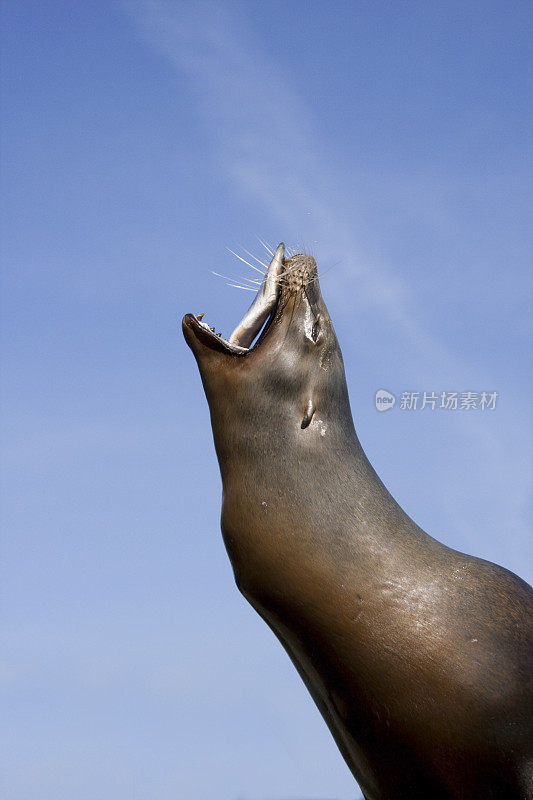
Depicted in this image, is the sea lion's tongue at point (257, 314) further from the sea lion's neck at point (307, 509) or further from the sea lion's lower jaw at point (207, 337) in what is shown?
the sea lion's neck at point (307, 509)

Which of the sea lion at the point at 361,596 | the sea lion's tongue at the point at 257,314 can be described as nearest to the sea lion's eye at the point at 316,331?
the sea lion at the point at 361,596

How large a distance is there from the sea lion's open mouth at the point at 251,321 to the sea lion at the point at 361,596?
0.02 meters

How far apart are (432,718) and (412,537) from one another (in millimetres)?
953

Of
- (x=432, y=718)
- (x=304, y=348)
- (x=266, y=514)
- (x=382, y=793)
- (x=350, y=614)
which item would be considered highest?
(x=304, y=348)

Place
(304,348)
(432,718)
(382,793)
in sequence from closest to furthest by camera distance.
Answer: (432,718) → (382,793) → (304,348)

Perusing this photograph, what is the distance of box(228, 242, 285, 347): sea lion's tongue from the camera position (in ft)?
18.0

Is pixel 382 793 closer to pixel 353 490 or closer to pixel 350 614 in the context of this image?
pixel 350 614

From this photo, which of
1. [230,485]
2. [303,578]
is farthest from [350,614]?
[230,485]

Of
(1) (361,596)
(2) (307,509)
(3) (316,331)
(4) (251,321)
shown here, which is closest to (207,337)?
(4) (251,321)

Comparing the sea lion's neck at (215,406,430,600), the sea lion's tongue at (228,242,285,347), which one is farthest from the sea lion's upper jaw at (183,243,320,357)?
the sea lion's neck at (215,406,430,600)

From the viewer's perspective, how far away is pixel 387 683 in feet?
15.3

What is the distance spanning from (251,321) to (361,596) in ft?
5.78

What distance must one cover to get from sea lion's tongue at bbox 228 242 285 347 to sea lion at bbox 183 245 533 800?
174mm

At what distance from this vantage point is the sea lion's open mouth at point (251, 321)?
530 cm
